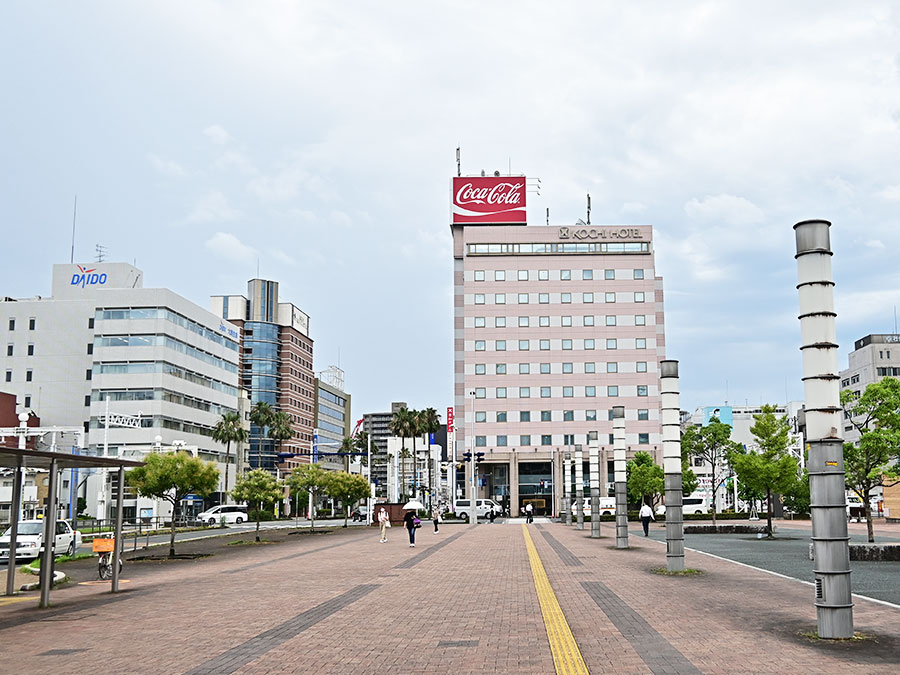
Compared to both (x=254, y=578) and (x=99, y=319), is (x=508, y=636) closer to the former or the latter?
(x=254, y=578)

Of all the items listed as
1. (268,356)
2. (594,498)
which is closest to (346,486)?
(594,498)

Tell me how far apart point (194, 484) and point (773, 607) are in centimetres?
2230

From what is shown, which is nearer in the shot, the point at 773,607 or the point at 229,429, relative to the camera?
the point at 773,607

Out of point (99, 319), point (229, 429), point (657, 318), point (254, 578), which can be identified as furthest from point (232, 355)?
point (254, 578)

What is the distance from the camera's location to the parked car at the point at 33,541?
98.5 feet

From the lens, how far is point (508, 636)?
11672mm

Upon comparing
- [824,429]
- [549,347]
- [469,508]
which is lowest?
[469,508]

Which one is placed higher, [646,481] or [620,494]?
[620,494]

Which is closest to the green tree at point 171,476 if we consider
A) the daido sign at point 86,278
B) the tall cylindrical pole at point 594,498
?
the tall cylindrical pole at point 594,498

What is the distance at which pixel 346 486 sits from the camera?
56.1 m

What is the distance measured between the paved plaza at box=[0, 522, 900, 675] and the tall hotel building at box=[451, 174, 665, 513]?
7274 centimetres

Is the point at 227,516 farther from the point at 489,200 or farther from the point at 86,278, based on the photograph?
the point at 489,200

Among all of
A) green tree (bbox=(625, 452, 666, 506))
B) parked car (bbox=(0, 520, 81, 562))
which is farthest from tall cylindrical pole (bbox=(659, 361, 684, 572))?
green tree (bbox=(625, 452, 666, 506))

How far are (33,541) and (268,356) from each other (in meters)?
104
